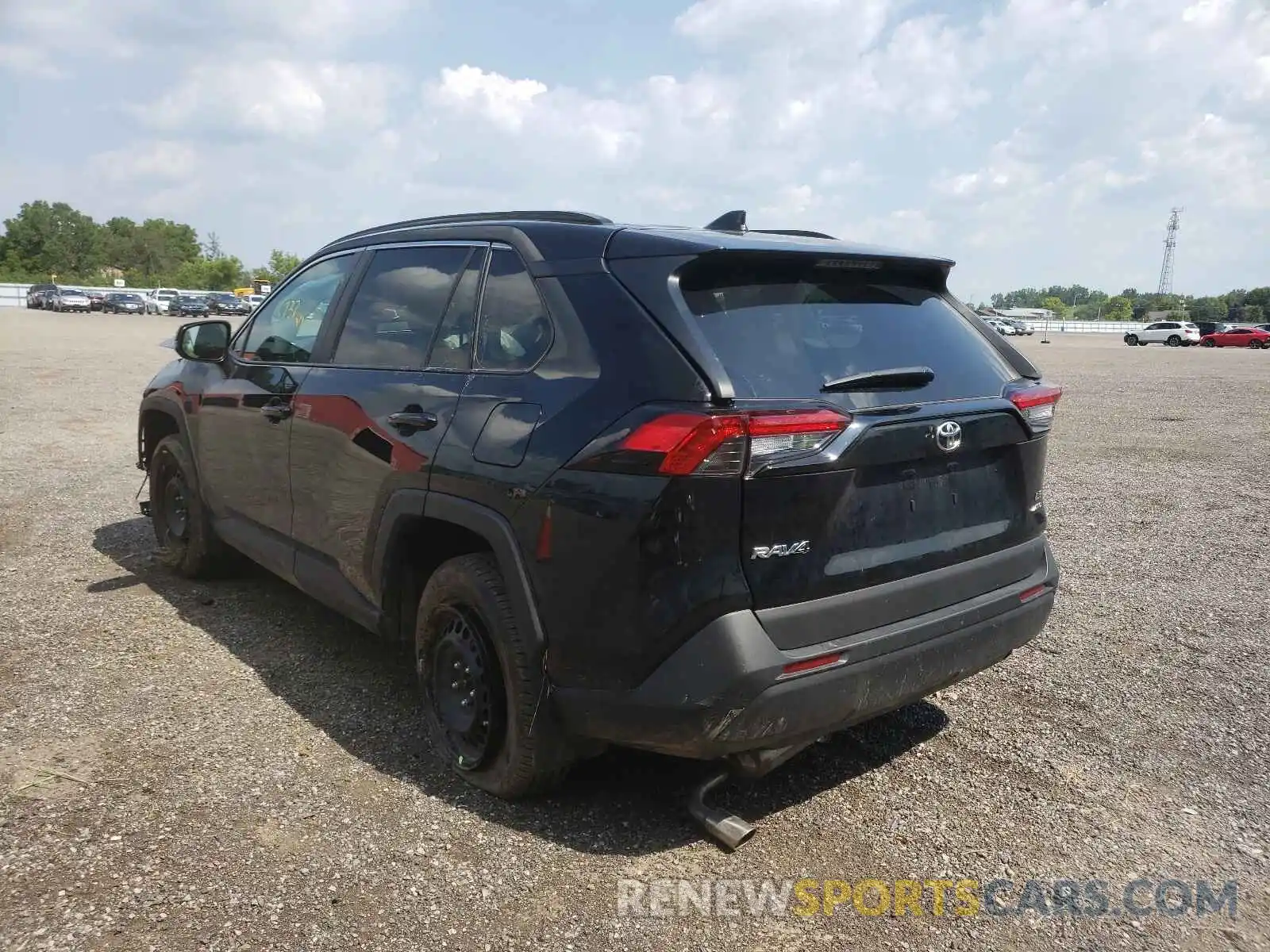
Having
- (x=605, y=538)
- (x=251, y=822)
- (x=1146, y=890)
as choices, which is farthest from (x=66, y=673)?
(x=1146, y=890)

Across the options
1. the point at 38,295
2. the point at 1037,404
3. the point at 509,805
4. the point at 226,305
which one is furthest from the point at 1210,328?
the point at 38,295

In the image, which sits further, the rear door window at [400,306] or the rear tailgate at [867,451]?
the rear door window at [400,306]

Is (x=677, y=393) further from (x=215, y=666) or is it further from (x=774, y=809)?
(x=215, y=666)

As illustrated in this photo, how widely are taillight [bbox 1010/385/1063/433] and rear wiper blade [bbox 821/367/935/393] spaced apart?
0.40m

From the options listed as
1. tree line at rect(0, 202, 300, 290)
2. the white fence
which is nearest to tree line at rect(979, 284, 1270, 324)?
the white fence

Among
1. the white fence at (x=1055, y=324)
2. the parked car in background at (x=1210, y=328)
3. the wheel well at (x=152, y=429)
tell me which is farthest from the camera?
the white fence at (x=1055, y=324)

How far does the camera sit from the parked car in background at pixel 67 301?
62.0 meters

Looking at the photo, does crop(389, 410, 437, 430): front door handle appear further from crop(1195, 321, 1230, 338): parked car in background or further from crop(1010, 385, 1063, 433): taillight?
crop(1195, 321, 1230, 338): parked car in background

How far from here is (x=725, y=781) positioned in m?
3.13

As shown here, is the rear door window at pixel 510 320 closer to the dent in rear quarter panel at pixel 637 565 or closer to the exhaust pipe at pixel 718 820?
the dent in rear quarter panel at pixel 637 565

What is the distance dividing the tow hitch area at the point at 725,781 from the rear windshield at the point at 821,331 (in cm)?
105

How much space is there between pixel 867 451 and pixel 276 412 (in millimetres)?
2765

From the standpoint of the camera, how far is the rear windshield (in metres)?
2.70

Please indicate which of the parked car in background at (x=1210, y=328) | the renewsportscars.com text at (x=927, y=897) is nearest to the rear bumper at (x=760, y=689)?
the renewsportscars.com text at (x=927, y=897)
